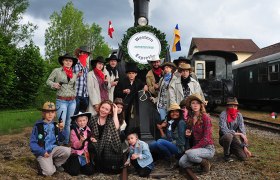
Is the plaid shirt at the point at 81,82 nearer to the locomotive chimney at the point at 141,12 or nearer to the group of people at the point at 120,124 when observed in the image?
the group of people at the point at 120,124

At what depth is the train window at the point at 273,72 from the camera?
16203 mm

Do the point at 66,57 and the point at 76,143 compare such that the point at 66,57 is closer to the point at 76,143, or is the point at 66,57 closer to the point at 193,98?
the point at 76,143

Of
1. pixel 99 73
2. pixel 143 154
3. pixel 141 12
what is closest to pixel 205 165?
pixel 143 154

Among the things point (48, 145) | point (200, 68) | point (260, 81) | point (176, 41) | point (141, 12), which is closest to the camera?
point (48, 145)

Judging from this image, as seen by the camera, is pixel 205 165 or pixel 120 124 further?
pixel 120 124

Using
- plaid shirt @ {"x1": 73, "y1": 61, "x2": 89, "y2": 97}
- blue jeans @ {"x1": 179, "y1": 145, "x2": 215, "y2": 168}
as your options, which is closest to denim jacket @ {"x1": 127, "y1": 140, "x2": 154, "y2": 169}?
blue jeans @ {"x1": 179, "y1": 145, "x2": 215, "y2": 168}

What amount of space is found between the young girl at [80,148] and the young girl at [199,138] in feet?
4.84

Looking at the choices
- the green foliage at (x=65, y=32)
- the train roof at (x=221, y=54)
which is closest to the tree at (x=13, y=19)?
the green foliage at (x=65, y=32)

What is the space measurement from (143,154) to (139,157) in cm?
11

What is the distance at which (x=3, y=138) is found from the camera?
9188mm

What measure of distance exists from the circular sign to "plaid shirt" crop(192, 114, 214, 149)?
2.84 meters

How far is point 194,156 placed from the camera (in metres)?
5.51

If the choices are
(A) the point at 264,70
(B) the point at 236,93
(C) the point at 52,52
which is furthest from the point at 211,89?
(C) the point at 52,52

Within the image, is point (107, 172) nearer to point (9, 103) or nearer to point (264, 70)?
point (264, 70)
